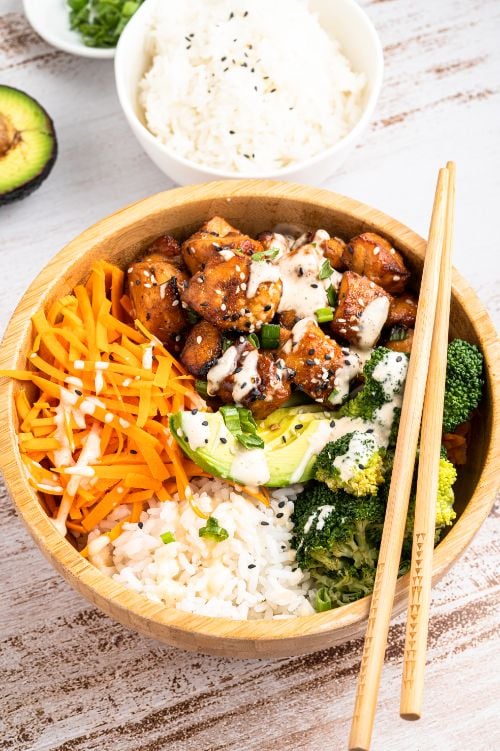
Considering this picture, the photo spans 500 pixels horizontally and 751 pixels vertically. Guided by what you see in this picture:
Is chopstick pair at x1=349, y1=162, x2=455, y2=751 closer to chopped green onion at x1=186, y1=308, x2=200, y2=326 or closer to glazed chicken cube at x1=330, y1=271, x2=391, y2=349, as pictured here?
glazed chicken cube at x1=330, y1=271, x2=391, y2=349

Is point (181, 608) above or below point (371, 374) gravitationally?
below

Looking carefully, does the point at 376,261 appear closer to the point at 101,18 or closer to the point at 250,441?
the point at 250,441

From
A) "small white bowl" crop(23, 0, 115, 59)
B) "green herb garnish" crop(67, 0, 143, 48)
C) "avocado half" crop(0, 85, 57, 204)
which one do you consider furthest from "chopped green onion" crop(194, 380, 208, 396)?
"green herb garnish" crop(67, 0, 143, 48)

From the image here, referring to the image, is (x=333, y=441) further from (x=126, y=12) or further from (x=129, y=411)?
(x=126, y=12)

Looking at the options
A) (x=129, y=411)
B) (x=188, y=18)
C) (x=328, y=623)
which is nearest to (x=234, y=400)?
(x=129, y=411)

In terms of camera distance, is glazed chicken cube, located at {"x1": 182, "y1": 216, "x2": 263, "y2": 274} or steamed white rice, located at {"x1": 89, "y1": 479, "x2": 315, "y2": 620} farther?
glazed chicken cube, located at {"x1": 182, "y1": 216, "x2": 263, "y2": 274}

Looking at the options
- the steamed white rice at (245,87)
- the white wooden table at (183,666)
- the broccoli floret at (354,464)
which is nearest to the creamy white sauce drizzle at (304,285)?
the broccoli floret at (354,464)
